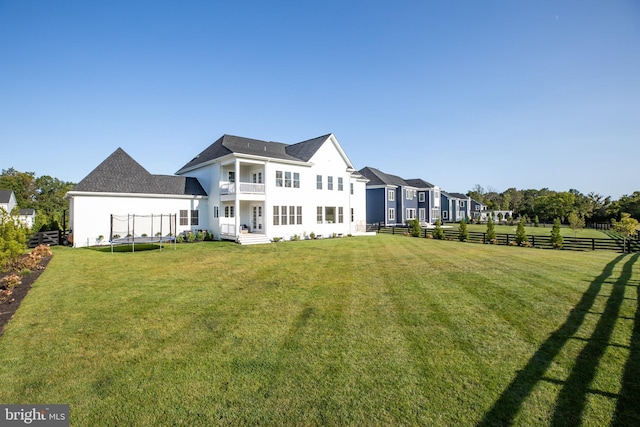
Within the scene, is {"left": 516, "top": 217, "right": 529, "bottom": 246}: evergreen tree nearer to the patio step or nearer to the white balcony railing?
the patio step

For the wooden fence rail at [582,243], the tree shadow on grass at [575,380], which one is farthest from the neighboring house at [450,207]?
the tree shadow on grass at [575,380]

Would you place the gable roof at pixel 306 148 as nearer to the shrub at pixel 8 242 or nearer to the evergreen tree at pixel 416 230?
the evergreen tree at pixel 416 230

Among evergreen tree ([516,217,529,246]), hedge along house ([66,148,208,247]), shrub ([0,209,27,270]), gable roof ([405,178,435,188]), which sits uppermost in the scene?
Answer: gable roof ([405,178,435,188])

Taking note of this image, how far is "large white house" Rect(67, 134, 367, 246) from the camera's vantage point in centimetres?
2045

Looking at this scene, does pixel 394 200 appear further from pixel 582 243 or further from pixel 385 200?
pixel 582 243

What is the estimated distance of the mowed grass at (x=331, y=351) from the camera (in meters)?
3.63

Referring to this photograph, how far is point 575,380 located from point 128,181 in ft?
86.3

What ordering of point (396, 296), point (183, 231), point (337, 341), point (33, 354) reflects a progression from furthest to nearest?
point (183, 231) < point (396, 296) < point (337, 341) < point (33, 354)

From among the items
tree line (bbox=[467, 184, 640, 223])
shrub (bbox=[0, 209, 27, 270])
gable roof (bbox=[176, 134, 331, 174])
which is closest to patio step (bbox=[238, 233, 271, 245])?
gable roof (bbox=[176, 134, 331, 174])

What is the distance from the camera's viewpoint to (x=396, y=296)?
319 inches

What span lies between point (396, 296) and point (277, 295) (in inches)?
135

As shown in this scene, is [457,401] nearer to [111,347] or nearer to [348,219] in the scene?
[111,347]

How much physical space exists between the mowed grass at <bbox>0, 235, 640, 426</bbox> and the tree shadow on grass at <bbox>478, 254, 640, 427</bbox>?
0.06 feet

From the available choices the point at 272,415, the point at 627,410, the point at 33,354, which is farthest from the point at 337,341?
the point at 33,354
